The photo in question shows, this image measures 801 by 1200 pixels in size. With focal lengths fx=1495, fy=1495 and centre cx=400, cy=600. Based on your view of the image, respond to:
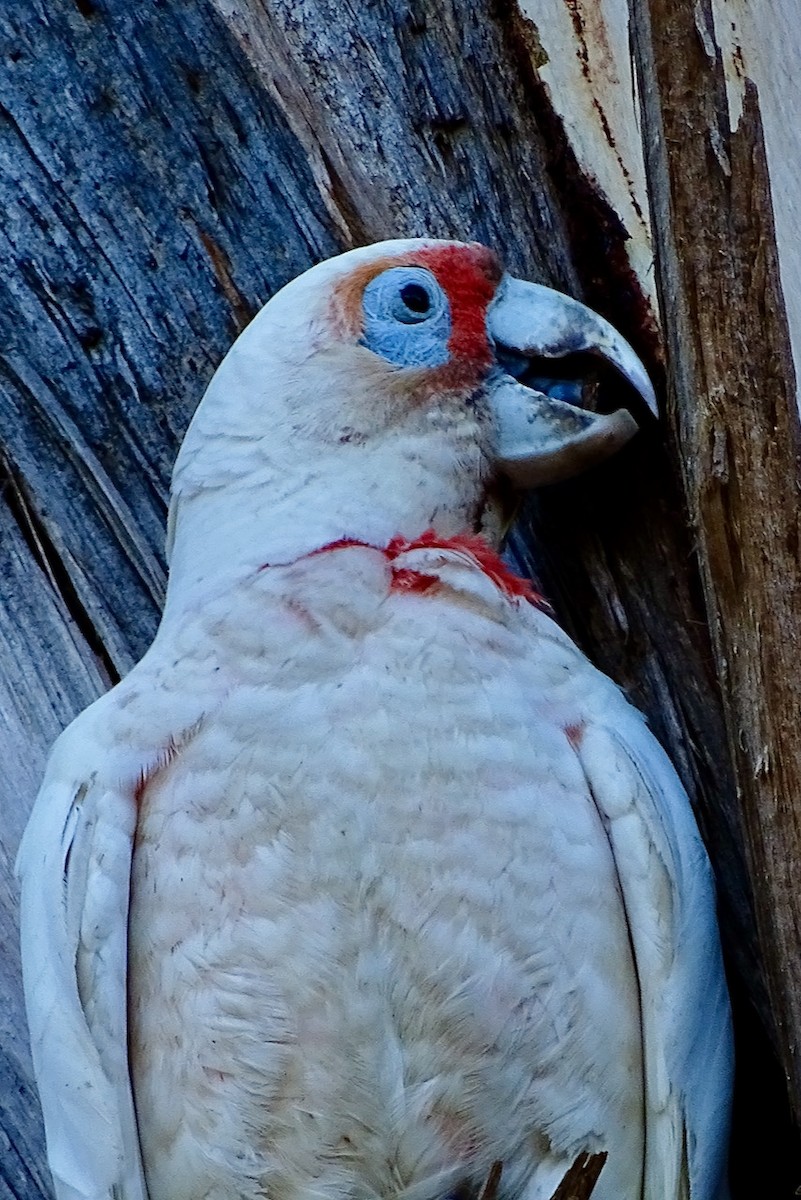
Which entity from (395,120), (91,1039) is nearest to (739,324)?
(395,120)

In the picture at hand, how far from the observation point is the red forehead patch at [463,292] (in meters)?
2.15

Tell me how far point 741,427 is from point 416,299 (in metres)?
0.57

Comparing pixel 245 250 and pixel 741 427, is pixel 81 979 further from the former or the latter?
pixel 245 250

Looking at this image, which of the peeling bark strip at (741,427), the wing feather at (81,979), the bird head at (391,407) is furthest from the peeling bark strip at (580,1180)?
the bird head at (391,407)

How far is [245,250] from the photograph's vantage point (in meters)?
2.40

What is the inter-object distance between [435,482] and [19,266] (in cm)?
84

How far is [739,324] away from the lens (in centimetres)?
182

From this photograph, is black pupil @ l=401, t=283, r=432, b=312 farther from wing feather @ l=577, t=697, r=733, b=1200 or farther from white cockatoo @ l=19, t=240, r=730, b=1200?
wing feather @ l=577, t=697, r=733, b=1200

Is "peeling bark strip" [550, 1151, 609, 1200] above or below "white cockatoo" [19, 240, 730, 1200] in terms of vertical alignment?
below

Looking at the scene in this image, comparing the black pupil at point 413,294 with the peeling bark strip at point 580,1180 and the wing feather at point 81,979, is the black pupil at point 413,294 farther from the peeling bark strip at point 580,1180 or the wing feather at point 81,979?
the peeling bark strip at point 580,1180

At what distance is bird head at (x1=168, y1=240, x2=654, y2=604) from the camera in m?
2.08

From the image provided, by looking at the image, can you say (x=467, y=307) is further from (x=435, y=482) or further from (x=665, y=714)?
(x=665, y=714)

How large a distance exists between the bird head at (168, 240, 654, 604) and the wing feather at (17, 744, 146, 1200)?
0.39m

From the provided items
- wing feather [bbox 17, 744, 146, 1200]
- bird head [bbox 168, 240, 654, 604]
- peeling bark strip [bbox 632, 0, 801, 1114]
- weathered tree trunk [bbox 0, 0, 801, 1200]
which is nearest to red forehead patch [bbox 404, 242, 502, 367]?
bird head [bbox 168, 240, 654, 604]
